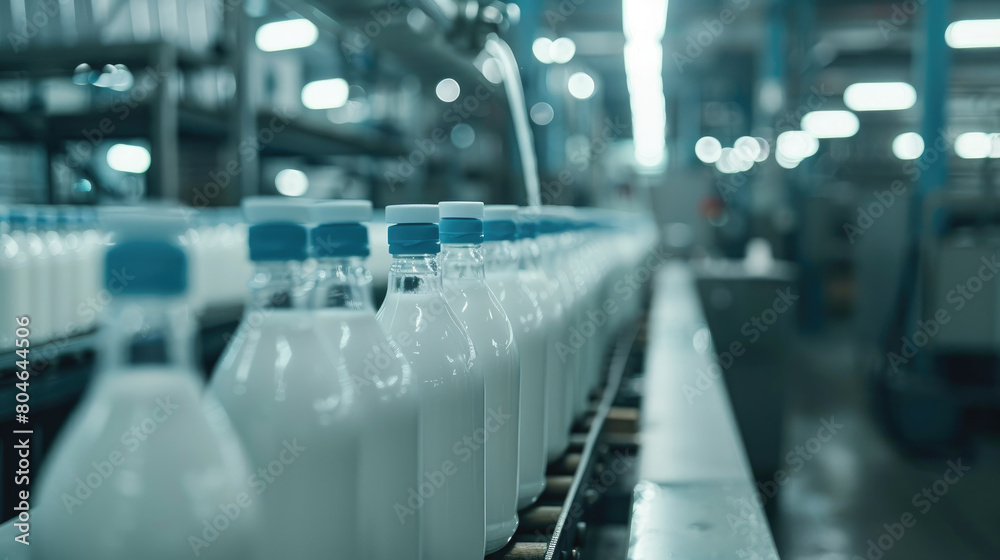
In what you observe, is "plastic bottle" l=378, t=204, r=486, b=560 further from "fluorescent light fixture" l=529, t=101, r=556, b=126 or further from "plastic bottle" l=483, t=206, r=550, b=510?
"fluorescent light fixture" l=529, t=101, r=556, b=126

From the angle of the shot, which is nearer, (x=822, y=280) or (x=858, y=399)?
(x=858, y=399)

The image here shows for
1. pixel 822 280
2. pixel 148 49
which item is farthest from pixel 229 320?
pixel 822 280

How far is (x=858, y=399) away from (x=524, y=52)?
3.92 m

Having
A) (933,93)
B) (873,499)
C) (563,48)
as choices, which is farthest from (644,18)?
(873,499)

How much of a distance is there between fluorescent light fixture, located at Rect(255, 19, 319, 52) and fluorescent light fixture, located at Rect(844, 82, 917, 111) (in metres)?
8.40

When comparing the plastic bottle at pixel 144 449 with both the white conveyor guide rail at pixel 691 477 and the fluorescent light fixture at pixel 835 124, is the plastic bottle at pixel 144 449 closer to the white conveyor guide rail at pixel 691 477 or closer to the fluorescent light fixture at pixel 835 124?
the white conveyor guide rail at pixel 691 477

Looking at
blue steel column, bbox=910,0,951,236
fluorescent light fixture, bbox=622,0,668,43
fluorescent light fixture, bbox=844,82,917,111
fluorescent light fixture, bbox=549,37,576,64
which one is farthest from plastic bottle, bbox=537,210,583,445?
fluorescent light fixture, bbox=844,82,917,111

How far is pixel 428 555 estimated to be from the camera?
0.63 m

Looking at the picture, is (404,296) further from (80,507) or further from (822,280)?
(822,280)

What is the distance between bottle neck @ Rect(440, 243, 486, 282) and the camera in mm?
740

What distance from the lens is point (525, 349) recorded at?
87 centimetres

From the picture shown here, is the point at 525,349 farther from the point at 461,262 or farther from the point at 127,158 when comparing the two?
the point at 127,158

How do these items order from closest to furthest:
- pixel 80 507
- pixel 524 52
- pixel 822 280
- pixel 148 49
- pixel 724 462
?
pixel 80 507
pixel 724 462
pixel 524 52
pixel 148 49
pixel 822 280

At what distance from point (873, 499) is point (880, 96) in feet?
32.1
